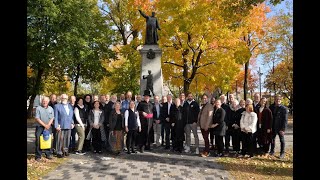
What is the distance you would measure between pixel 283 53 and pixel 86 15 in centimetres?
1760

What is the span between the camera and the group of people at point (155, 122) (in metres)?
9.52

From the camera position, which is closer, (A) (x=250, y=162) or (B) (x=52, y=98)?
(A) (x=250, y=162)

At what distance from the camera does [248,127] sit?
31.2 feet

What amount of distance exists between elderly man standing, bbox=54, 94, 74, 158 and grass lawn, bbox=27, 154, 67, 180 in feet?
1.41

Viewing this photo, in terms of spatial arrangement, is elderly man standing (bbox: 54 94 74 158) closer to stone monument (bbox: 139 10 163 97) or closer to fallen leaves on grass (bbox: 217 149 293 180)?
fallen leaves on grass (bbox: 217 149 293 180)

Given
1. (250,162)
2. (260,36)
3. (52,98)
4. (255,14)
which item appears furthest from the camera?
(260,36)

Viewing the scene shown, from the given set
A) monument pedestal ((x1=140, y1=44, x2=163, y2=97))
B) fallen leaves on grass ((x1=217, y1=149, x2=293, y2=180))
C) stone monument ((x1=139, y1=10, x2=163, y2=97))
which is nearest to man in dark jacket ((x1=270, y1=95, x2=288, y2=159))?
fallen leaves on grass ((x1=217, y1=149, x2=293, y2=180))

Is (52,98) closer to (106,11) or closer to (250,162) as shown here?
(250,162)

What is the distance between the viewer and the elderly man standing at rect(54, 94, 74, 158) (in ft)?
31.1

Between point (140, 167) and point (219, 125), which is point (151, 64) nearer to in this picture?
point (219, 125)

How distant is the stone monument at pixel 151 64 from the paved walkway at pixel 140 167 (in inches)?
202
